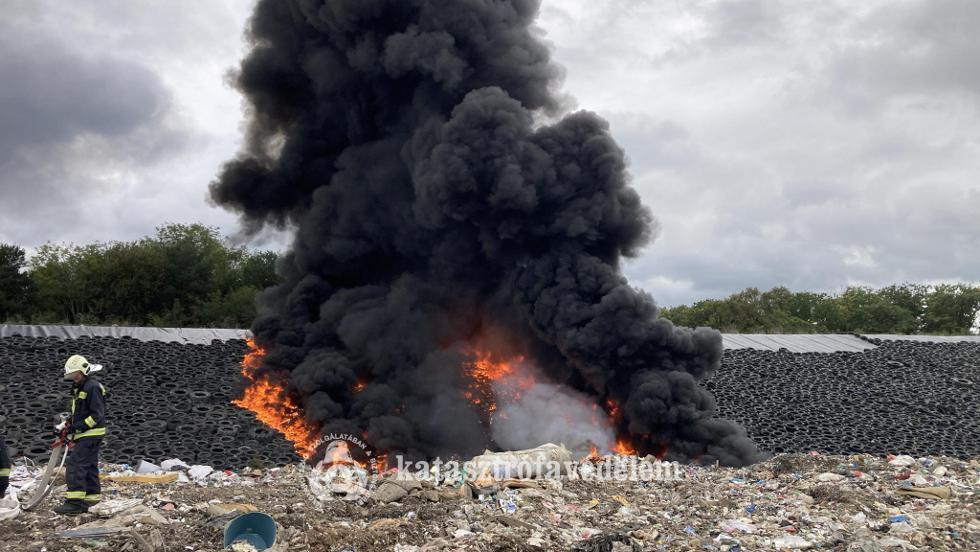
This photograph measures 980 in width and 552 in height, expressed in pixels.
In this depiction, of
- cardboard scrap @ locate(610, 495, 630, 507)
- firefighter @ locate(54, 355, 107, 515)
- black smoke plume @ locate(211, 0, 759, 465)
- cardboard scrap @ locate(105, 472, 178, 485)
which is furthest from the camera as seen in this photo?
black smoke plume @ locate(211, 0, 759, 465)

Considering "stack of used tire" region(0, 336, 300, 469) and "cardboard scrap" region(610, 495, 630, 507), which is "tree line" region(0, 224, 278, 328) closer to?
"stack of used tire" region(0, 336, 300, 469)

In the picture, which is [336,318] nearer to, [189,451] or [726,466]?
[189,451]

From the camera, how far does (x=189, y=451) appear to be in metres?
17.7

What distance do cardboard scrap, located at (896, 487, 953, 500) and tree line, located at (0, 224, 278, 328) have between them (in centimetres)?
3547

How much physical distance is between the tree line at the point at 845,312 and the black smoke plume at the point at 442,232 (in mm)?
36224

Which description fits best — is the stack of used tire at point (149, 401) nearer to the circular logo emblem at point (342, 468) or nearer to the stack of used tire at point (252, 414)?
the stack of used tire at point (252, 414)

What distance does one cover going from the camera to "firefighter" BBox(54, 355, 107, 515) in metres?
10.5

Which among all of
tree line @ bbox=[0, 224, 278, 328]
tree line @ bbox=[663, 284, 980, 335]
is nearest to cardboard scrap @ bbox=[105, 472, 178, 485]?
tree line @ bbox=[0, 224, 278, 328]

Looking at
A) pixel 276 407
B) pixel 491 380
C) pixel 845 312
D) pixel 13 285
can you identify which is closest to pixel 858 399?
pixel 491 380

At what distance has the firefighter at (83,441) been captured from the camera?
1052 centimetres

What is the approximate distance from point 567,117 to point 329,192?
317 inches

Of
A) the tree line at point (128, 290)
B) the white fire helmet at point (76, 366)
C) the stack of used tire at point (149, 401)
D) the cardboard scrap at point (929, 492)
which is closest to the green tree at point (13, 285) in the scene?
the tree line at point (128, 290)

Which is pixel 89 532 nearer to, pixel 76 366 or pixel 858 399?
pixel 76 366

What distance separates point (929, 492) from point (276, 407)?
50.5 feet
